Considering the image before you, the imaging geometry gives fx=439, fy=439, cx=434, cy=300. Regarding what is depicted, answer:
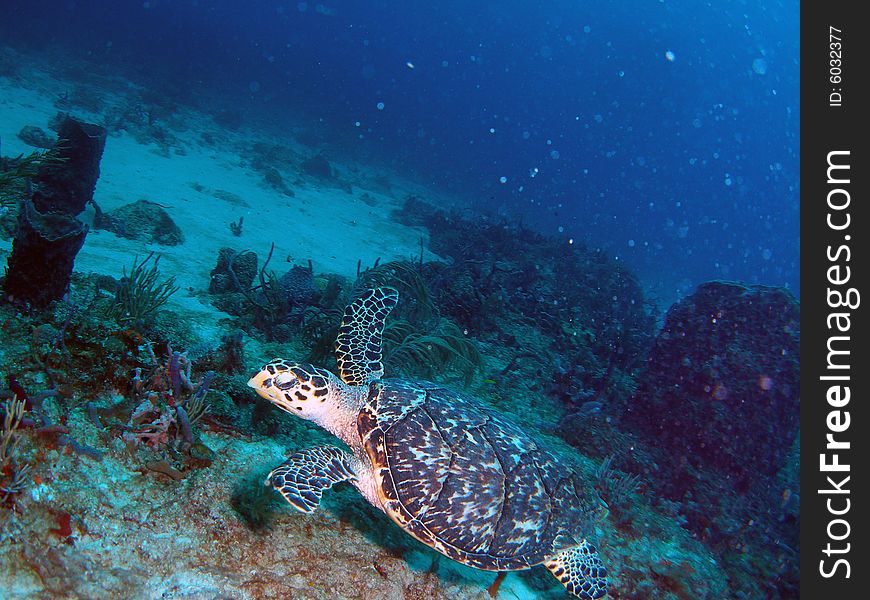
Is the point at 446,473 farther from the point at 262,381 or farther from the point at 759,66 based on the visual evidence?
Answer: the point at 759,66

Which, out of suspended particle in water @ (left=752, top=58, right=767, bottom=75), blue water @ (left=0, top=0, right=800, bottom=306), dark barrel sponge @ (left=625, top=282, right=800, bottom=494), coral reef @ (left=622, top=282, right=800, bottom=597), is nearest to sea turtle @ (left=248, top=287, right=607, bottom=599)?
coral reef @ (left=622, top=282, right=800, bottom=597)

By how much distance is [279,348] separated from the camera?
17.6 ft

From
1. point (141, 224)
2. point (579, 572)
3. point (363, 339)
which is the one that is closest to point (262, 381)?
point (363, 339)

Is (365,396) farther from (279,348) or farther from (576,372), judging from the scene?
(576,372)

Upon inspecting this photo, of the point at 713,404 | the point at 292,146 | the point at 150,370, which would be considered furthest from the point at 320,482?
the point at 292,146

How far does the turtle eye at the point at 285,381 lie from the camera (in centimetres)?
300

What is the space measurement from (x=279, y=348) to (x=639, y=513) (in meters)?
4.57

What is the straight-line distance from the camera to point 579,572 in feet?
10.6

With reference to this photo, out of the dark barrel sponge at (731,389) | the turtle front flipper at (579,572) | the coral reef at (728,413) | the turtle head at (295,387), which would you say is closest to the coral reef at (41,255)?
the turtle head at (295,387)

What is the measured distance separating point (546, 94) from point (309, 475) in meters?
133

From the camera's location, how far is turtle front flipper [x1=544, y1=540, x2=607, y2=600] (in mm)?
3210

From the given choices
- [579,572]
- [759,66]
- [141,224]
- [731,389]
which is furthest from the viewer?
[759,66]

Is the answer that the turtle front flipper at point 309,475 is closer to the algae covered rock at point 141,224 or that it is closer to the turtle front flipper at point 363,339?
the turtle front flipper at point 363,339

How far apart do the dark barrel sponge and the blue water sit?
17903 millimetres
